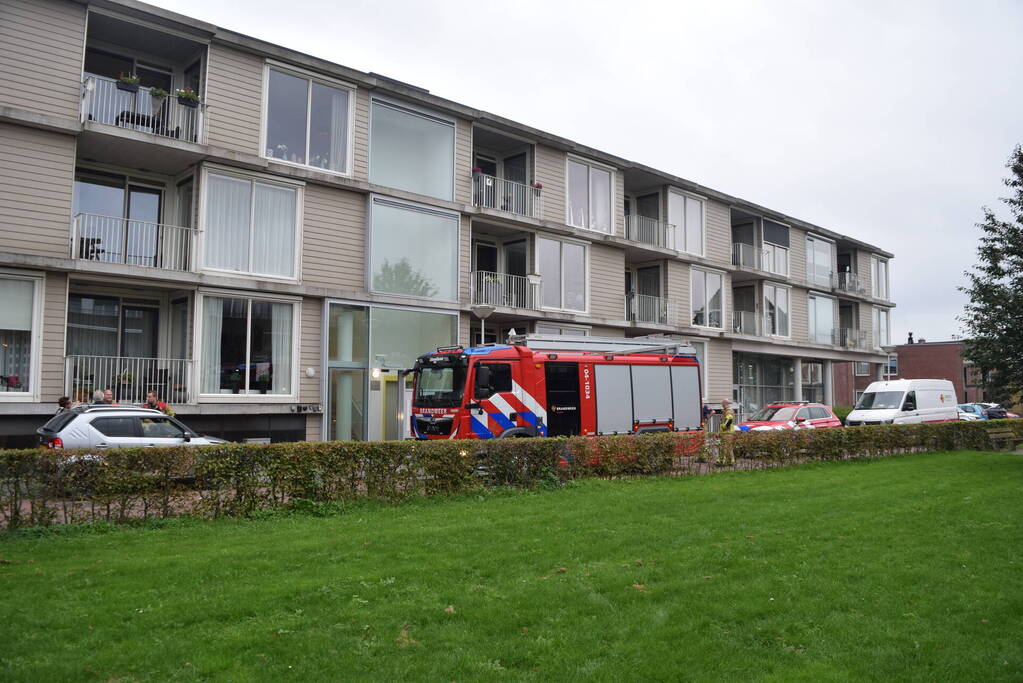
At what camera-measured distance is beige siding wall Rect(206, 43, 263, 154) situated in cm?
1883

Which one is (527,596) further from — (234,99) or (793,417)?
(793,417)

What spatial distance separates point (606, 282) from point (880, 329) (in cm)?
2404

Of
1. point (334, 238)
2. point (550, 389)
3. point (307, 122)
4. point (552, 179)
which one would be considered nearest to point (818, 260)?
point (552, 179)

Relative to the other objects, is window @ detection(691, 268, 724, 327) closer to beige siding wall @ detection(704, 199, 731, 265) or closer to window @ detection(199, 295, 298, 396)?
beige siding wall @ detection(704, 199, 731, 265)

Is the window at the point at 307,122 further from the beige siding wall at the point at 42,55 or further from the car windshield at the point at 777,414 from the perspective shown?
the car windshield at the point at 777,414

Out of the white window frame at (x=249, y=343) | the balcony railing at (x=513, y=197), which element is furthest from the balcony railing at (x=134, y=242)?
the balcony railing at (x=513, y=197)

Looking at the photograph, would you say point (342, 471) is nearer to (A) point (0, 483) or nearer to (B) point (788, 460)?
(A) point (0, 483)

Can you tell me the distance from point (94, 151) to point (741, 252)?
26195mm

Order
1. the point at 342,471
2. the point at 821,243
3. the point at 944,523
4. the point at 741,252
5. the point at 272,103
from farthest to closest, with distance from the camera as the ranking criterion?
the point at 821,243 < the point at 741,252 < the point at 272,103 < the point at 342,471 < the point at 944,523

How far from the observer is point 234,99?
63.0 feet

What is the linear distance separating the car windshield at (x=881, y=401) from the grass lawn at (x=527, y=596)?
18.7 metres

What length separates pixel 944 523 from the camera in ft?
32.7

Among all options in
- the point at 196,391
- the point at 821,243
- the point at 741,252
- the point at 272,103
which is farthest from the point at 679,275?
the point at 196,391

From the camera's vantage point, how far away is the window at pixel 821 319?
3891 cm
